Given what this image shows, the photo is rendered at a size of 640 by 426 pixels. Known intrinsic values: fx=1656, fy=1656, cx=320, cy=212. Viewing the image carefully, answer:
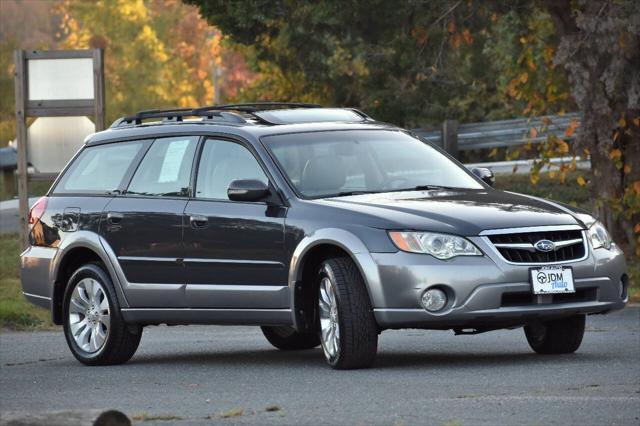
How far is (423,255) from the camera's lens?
9.89m

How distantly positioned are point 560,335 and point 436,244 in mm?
1608

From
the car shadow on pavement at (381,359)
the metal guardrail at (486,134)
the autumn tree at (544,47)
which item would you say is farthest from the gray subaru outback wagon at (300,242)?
the metal guardrail at (486,134)

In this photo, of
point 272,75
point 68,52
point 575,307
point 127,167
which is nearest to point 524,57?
point 68,52

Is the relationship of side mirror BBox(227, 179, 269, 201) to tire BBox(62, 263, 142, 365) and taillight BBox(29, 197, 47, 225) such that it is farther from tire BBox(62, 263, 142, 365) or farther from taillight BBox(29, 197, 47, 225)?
taillight BBox(29, 197, 47, 225)

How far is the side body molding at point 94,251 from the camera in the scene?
11.8 m

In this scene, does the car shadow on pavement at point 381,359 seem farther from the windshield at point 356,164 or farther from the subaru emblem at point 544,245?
the windshield at point 356,164

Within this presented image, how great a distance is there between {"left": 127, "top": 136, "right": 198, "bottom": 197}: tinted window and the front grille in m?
2.52

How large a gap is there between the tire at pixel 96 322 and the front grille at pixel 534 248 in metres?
3.15

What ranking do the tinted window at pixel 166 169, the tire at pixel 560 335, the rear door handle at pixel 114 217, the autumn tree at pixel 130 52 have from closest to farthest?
1. the tire at pixel 560 335
2. the tinted window at pixel 166 169
3. the rear door handle at pixel 114 217
4. the autumn tree at pixel 130 52

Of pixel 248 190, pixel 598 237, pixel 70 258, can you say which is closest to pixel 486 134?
pixel 70 258

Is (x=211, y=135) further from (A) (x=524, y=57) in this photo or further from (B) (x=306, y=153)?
(A) (x=524, y=57)

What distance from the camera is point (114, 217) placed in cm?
1195

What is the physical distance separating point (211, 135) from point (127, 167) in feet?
3.08

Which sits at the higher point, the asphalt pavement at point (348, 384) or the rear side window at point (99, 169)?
the rear side window at point (99, 169)
